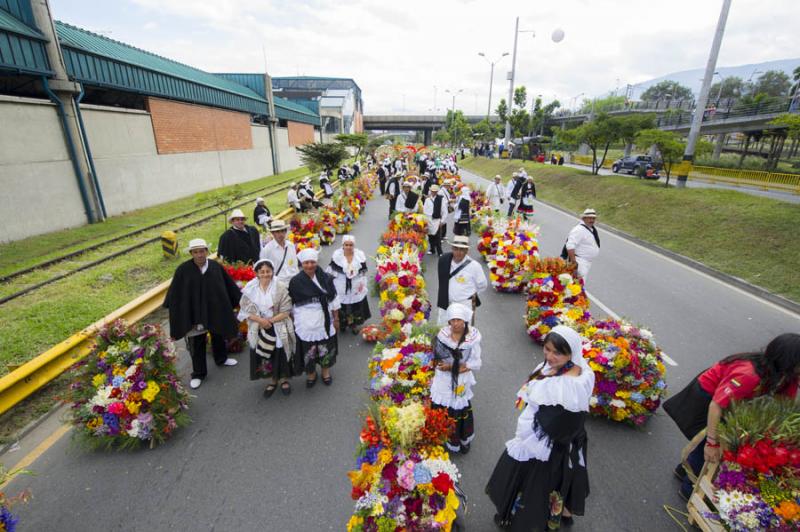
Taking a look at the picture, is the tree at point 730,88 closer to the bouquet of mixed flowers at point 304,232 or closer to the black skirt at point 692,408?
the bouquet of mixed flowers at point 304,232

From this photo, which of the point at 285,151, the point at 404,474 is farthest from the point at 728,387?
the point at 285,151

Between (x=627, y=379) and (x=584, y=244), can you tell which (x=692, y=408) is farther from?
(x=584, y=244)

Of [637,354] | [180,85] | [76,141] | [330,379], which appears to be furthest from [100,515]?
[180,85]

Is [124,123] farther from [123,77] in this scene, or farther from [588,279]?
[588,279]

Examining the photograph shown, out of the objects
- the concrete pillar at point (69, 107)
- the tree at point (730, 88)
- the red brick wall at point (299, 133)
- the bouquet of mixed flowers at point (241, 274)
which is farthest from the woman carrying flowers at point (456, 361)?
the tree at point (730, 88)

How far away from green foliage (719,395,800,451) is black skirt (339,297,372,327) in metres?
4.65

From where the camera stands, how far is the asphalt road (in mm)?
3230

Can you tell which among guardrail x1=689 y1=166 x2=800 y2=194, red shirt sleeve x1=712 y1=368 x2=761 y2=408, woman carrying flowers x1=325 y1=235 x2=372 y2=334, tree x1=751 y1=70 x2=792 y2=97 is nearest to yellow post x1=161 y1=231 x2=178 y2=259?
woman carrying flowers x1=325 y1=235 x2=372 y2=334

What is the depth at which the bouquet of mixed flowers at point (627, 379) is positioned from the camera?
4184mm

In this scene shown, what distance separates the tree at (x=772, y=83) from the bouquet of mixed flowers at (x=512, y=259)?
258 ft

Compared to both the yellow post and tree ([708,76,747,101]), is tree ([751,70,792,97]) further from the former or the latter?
the yellow post

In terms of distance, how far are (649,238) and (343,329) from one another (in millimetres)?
11601

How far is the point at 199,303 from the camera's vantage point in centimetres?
481

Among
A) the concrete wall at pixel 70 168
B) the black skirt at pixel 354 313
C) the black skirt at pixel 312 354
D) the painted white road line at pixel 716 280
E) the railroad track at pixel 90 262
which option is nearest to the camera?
the black skirt at pixel 312 354
